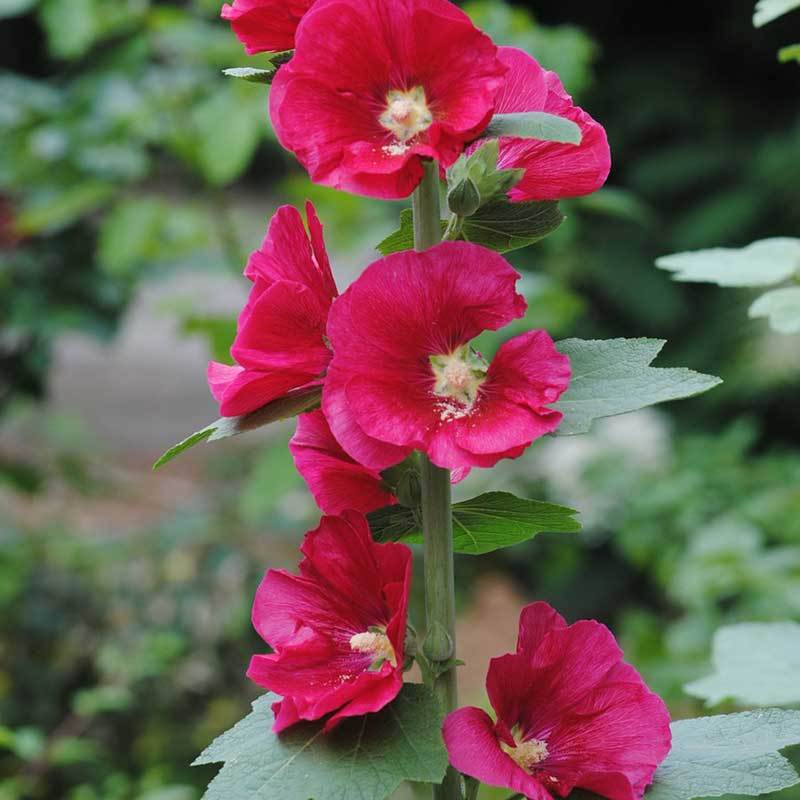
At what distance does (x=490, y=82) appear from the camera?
447mm

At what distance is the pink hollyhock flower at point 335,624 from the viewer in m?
0.46

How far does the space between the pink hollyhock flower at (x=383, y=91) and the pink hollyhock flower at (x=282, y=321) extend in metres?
0.04

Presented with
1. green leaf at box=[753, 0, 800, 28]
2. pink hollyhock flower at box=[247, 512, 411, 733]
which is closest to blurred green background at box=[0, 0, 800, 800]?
pink hollyhock flower at box=[247, 512, 411, 733]

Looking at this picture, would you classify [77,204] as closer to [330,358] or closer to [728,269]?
[728,269]

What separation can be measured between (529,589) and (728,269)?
2.66m

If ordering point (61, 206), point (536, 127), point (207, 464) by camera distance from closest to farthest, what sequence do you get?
point (536, 127), point (61, 206), point (207, 464)

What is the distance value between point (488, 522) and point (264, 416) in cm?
12

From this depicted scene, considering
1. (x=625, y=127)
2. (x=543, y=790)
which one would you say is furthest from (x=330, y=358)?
(x=625, y=127)

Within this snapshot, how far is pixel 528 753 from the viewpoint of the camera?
496 millimetres

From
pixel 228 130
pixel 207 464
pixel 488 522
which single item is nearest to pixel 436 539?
pixel 488 522

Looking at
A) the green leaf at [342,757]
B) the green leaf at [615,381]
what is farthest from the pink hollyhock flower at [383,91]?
the green leaf at [342,757]

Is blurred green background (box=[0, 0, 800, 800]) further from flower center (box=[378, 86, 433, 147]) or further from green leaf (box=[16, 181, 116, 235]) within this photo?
flower center (box=[378, 86, 433, 147])

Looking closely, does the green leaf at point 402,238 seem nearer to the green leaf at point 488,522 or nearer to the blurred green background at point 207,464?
the green leaf at point 488,522

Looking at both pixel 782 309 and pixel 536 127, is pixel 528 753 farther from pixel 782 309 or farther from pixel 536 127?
pixel 782 309
